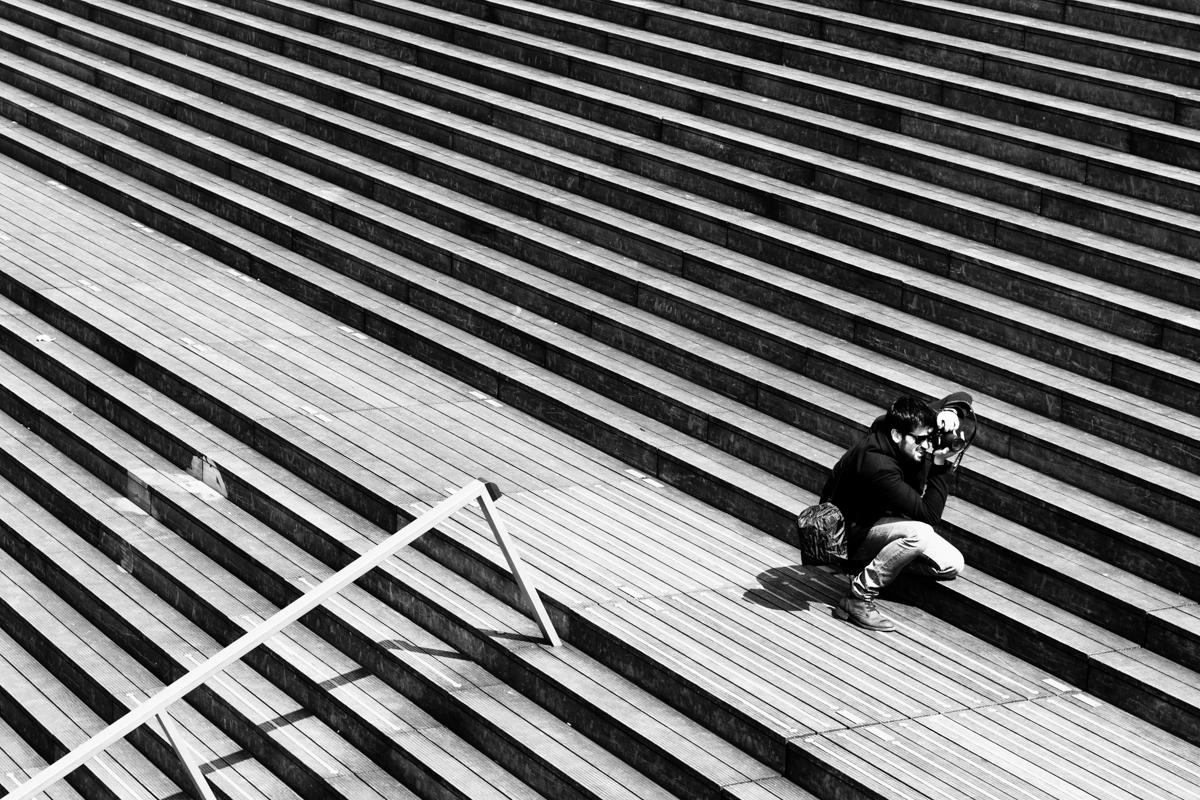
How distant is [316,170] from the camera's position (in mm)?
11211

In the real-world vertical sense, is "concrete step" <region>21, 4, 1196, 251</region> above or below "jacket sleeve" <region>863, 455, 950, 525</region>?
above

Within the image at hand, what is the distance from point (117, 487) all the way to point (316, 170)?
3257 mm

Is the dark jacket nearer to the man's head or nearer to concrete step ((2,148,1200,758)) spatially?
the man's head

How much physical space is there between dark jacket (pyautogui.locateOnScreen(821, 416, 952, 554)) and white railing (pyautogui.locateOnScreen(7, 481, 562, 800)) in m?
1.31

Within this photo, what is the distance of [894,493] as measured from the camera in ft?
21.8

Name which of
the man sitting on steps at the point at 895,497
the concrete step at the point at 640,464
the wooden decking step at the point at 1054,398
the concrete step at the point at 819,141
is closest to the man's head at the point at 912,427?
the man sitting on steps at the point at 895,497

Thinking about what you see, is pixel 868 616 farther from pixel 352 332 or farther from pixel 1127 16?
pixel 1127 16

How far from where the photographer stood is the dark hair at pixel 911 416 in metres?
6.63

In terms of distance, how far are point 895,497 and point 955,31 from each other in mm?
4234

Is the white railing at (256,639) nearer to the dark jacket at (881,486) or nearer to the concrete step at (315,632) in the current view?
the concrete step at (315,632)

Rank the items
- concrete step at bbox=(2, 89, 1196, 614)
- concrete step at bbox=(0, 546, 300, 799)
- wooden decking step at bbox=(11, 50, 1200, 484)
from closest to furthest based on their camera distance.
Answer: concrete step at bbox=(2, 89, 1196, 614) → concrete step at bbox=(0, 546, 300, 799) → wooden decking step at bbox=(11, 50, 1200, 484)

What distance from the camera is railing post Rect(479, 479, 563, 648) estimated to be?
22.0 ft

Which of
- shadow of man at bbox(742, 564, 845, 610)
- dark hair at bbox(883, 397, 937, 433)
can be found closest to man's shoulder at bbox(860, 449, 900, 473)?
dark hair at bbox(883, 397, 937, 433)

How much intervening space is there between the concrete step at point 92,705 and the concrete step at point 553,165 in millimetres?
3735
